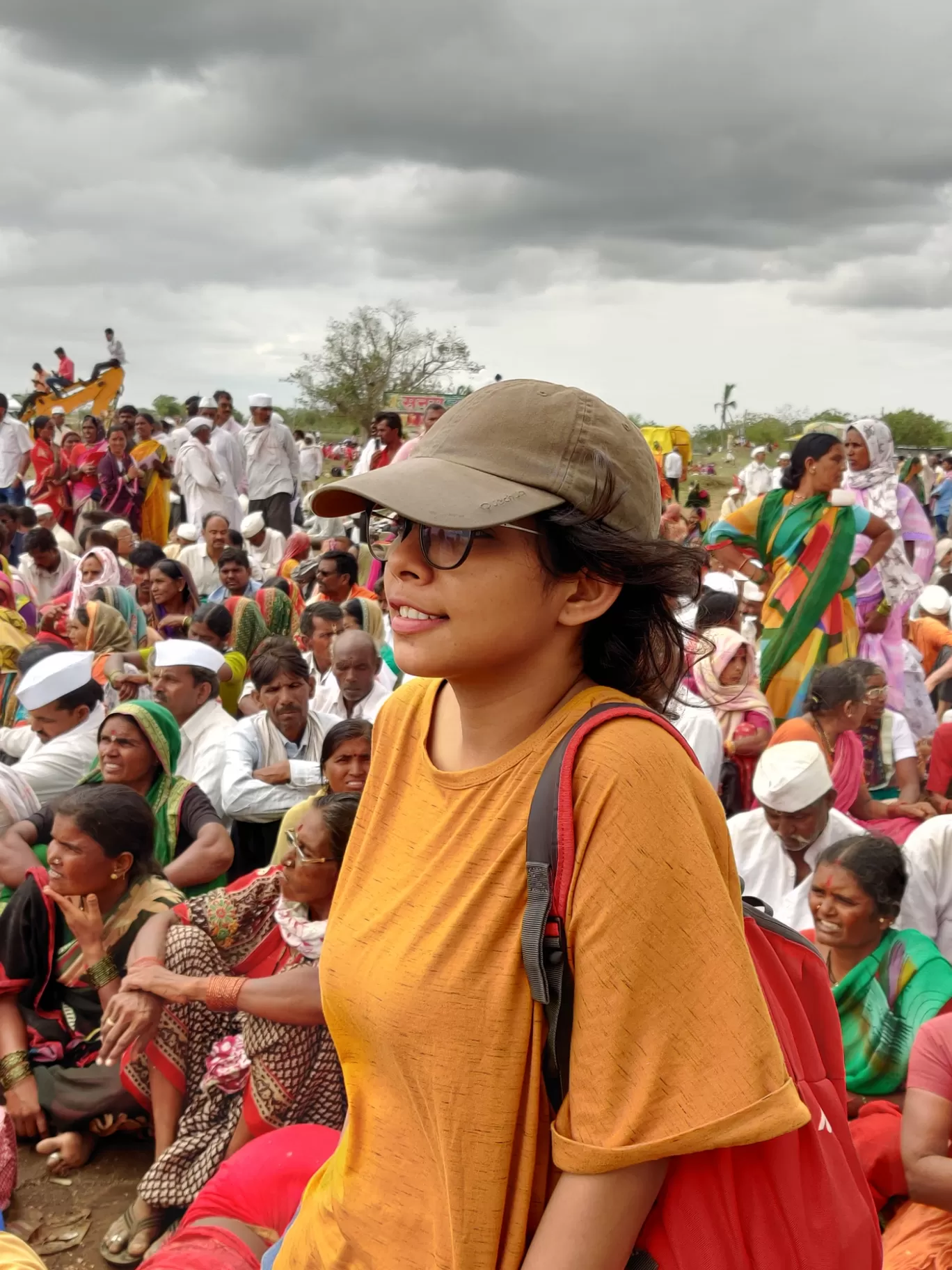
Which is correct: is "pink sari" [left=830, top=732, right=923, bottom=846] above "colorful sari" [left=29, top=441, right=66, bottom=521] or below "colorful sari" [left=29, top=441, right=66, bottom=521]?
below

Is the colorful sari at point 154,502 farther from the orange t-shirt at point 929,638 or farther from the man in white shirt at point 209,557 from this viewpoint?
the orange t-shirt at point 929,638

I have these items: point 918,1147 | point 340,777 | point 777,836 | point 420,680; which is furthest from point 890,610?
point 420,680

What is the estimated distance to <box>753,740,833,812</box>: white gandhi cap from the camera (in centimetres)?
352

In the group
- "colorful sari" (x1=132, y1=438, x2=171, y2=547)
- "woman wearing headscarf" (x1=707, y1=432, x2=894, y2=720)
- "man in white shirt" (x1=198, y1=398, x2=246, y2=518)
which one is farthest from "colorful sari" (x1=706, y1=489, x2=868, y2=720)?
"colorful sari" (x1=132, y1=438, x2=171, y2=547)

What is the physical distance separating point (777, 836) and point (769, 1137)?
2.79 metres

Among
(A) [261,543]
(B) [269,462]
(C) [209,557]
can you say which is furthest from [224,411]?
(C) [209,557]

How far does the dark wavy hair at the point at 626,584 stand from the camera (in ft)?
3.58

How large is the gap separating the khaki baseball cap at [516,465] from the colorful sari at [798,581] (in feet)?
14.6

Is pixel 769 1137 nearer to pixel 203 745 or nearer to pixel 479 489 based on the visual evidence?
pixel 479 489

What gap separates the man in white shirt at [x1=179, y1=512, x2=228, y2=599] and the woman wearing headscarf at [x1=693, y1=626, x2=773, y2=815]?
4.80m

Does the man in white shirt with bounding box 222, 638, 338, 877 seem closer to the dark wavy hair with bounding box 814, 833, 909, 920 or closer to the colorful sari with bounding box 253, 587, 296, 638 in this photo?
the colorful sari with bounding box 253, 587, 296, 638

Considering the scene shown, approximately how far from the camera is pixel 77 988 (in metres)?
3.41

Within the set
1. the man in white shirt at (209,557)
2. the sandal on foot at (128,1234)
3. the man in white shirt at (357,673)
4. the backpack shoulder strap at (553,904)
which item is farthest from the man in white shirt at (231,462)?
the backpack shoulder strap at (553,904)

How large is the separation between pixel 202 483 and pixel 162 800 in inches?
330
